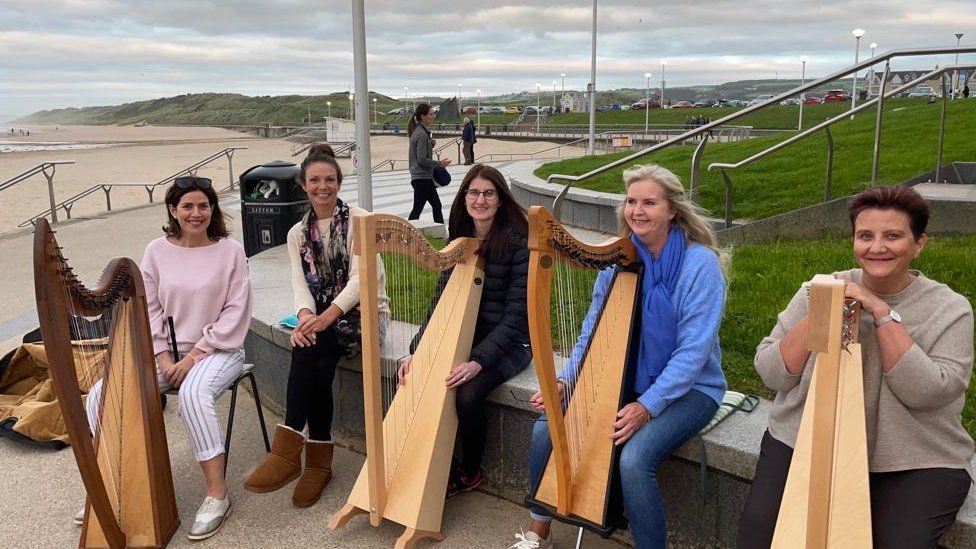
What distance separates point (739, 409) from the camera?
2777 mm

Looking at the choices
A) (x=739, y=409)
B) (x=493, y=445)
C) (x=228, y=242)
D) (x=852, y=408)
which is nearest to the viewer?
(x=852, y=408)

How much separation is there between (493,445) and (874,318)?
1.79 metres

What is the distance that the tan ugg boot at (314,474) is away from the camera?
3.23 meters

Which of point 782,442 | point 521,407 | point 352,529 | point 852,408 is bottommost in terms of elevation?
point 352,529

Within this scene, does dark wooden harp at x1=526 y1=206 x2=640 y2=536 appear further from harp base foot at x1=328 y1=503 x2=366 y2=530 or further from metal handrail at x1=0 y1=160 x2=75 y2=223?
metal handrail at x1=0 y1=160 x2=75 y2=223

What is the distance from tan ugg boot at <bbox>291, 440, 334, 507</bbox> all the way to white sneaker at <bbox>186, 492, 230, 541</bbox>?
28cm

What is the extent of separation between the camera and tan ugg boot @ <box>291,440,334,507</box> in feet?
10.6

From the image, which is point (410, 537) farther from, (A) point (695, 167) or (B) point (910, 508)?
(A) point (695, 167)

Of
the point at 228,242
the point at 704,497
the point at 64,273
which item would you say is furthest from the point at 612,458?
the point at 228,242

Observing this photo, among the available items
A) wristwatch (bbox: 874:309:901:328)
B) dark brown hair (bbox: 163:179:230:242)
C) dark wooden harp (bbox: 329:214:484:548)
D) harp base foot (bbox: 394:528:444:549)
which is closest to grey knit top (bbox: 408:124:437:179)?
dark brown hair (bbox: 163:179:230:242)

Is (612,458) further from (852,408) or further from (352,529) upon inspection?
(352,529)

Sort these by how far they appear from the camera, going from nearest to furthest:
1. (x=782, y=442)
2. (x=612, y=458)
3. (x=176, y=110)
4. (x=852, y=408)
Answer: (x=852, y=408) < (x=782, y=442) < (x=612, y=458) < (x=176, y=110)

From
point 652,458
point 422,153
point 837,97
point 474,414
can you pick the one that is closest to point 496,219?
point 474,414

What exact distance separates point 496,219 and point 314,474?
135 centimetres
